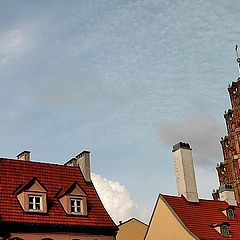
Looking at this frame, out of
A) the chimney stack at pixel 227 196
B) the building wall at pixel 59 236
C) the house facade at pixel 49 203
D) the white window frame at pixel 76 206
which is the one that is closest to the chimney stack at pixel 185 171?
the chimney stack at pixel 227 196

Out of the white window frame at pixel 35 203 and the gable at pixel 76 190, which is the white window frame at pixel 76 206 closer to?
the gable at pixel 76 190

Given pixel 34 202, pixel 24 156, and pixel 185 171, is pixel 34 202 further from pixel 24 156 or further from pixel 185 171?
pixel 185 171

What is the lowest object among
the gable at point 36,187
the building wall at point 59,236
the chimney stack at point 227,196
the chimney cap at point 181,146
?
the building wall at point 59,236

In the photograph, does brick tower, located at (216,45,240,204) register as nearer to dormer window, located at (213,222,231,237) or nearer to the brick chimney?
dormer window, located at (213,222,231,237)

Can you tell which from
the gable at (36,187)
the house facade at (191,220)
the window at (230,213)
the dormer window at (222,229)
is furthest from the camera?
the window at (230,213)

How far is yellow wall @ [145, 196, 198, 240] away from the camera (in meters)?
40.1

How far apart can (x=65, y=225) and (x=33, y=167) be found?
18.1ft

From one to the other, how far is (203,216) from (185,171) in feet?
13.9

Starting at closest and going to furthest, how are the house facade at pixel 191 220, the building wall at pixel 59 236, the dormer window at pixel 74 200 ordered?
1. the building wall at pixel 59 236
2. the dormer window at pixel 74 200
3. the house facade at pixel 191 220

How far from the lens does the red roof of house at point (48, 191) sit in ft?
116

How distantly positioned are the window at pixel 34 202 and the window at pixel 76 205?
101 inches

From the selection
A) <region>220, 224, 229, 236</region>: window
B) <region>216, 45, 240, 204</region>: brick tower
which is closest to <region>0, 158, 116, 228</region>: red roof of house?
<region>220, 224, 229, 236</region>: window

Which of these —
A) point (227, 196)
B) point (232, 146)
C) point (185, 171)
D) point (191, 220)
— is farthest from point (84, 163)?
point (232, 146)

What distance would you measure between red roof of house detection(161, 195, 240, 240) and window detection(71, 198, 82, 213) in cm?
733
